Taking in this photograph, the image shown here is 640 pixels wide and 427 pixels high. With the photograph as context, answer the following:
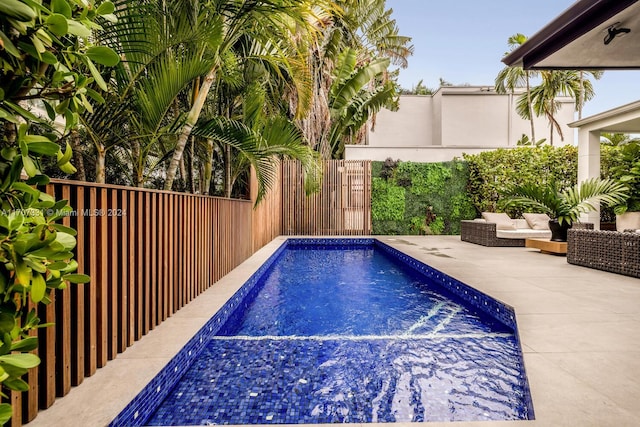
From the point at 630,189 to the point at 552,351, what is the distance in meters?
9.05

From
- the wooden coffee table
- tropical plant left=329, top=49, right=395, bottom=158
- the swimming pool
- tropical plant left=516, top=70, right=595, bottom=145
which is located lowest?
the swimming pool

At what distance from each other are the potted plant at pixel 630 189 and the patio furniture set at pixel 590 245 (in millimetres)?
2196

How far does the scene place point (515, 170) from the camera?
439 inches

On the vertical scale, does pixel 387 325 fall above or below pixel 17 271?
below

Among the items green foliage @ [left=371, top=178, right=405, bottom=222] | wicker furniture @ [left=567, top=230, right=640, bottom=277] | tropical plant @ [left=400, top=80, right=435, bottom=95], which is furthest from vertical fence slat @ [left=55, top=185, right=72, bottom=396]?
tropical plant @ [left=400, top=80, right=435, bottom=95]

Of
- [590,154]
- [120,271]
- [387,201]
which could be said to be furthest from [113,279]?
[387,201]

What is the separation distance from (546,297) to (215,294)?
3.47m

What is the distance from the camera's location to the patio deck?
171cm

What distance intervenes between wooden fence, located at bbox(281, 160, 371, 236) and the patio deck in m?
6.97

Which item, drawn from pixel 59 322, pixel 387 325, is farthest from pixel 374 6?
pixel 59 322

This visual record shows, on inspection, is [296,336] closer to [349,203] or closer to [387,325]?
[387,325]

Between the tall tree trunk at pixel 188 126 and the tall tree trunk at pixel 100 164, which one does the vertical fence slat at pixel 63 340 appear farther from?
the tall tree trunk at pixel 188 126

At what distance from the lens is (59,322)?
178cm

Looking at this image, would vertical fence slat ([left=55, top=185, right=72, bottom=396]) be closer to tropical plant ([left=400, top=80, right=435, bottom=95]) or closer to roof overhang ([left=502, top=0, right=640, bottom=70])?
roof overhang ([left=502, top=0, right=640, bottom=70])
